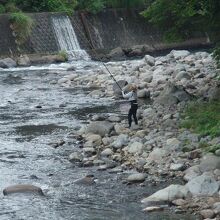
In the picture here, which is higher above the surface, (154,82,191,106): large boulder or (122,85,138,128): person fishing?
(122,85,138,128): person fishing

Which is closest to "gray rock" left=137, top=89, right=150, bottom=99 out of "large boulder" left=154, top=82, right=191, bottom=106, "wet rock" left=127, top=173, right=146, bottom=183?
"large boulder" left=154, top=82, right=191, bottom=106

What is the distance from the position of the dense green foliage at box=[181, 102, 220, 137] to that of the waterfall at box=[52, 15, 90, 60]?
77.1 feet

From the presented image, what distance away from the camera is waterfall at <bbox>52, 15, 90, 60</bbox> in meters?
44.2

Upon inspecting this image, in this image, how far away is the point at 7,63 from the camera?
129 ft

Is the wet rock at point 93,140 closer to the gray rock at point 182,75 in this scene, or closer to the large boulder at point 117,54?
the gray rock at point 182,75

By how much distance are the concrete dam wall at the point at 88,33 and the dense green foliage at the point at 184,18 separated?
69.1 ft

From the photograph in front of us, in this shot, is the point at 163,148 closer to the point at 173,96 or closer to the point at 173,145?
the point at 173,145

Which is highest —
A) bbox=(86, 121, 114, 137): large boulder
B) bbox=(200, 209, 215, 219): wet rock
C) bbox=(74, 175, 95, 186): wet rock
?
bbox=(86, 121, 114, 137): large boulder

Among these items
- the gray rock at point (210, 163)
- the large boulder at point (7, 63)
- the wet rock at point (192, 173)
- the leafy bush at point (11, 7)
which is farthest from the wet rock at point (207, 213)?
the leafy bush at point (11, 7)

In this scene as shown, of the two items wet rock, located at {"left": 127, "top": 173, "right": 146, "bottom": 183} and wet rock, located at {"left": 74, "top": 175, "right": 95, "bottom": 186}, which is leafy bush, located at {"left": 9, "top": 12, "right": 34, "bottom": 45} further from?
wet rock, located at {"left": 127, "top": 173, "right": 146, "bottom": 183}

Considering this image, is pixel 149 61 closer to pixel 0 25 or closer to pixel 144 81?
pixel 144 81

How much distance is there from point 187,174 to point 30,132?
809cm

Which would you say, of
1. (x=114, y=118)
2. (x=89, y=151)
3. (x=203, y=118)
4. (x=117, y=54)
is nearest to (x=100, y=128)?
(x=89, y=151)

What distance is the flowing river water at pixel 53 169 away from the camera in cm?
1277
